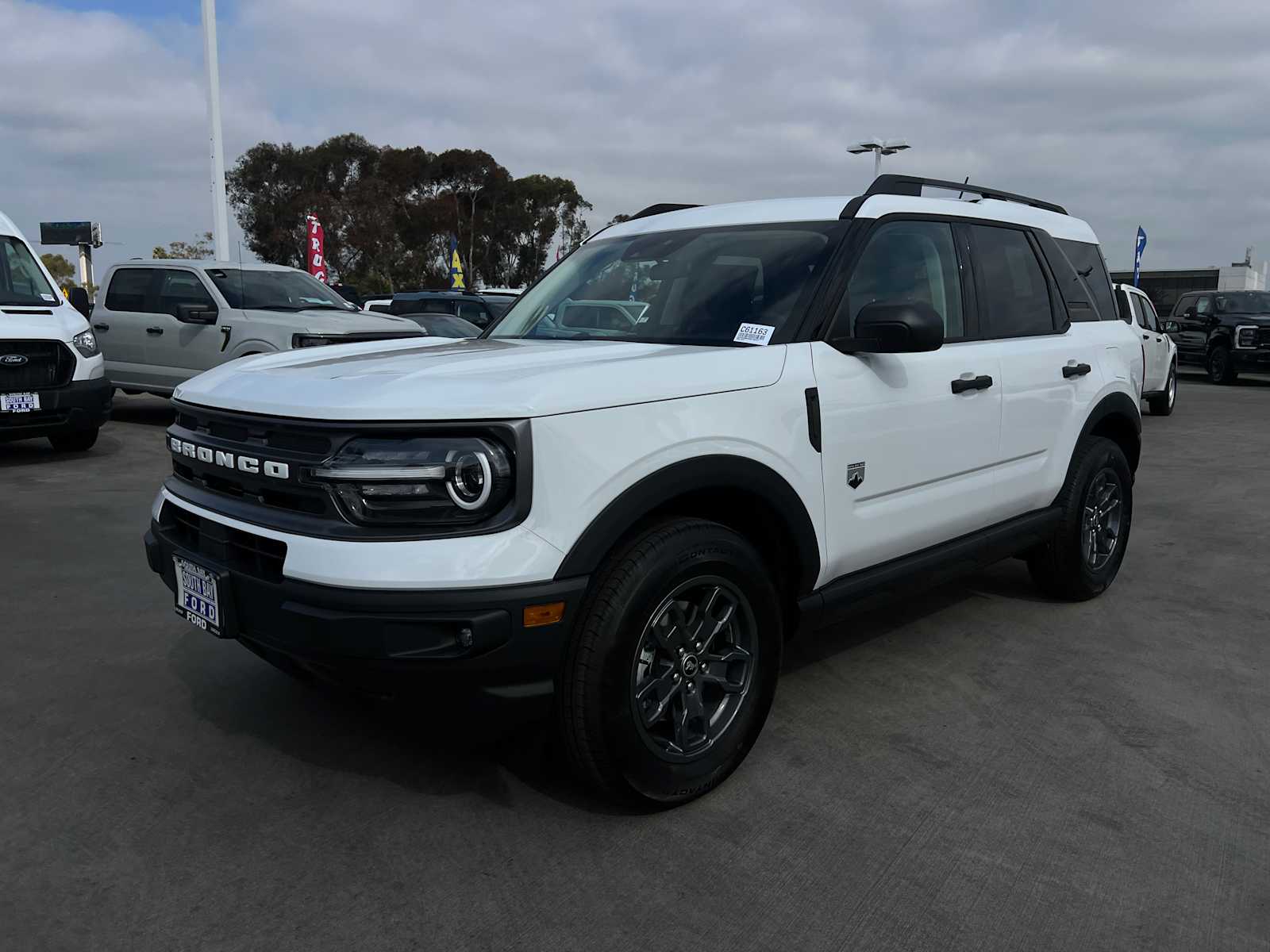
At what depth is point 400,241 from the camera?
53.7m

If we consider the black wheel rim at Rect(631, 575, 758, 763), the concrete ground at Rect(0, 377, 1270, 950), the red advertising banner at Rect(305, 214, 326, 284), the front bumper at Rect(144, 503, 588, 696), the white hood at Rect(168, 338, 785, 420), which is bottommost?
the concrete ground at Rect(0, 377, 1270, 950)

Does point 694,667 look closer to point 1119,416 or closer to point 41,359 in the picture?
point 1119,416

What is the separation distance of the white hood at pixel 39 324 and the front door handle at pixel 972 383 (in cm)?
771

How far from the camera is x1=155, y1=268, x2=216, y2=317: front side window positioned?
11195 mm

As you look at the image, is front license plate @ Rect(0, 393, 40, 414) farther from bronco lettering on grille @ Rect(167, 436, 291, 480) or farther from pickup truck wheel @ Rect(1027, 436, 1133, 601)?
pickup truck wheel @ Rect(1027, 436, 1133, 601)

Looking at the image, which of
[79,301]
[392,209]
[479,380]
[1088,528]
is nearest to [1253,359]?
[1088,528]

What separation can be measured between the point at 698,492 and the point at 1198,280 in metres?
50.9

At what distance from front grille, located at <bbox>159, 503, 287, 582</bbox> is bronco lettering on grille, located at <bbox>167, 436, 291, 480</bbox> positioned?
163 millimetres

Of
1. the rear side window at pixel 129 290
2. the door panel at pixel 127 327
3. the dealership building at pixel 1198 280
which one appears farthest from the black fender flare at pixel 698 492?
the dealership building at pixel 1198 280

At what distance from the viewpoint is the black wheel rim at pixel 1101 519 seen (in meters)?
4.84

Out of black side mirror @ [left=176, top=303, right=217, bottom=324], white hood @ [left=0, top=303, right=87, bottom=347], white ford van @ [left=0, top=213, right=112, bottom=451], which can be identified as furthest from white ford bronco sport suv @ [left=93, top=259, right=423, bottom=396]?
white hood @ [left=0, top=303, right=87, bottom=347]

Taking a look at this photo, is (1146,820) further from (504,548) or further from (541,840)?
(504,548)

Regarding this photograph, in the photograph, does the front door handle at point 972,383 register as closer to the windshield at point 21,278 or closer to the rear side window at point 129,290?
the windshield at point 21,278

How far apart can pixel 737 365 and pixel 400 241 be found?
176 feet
